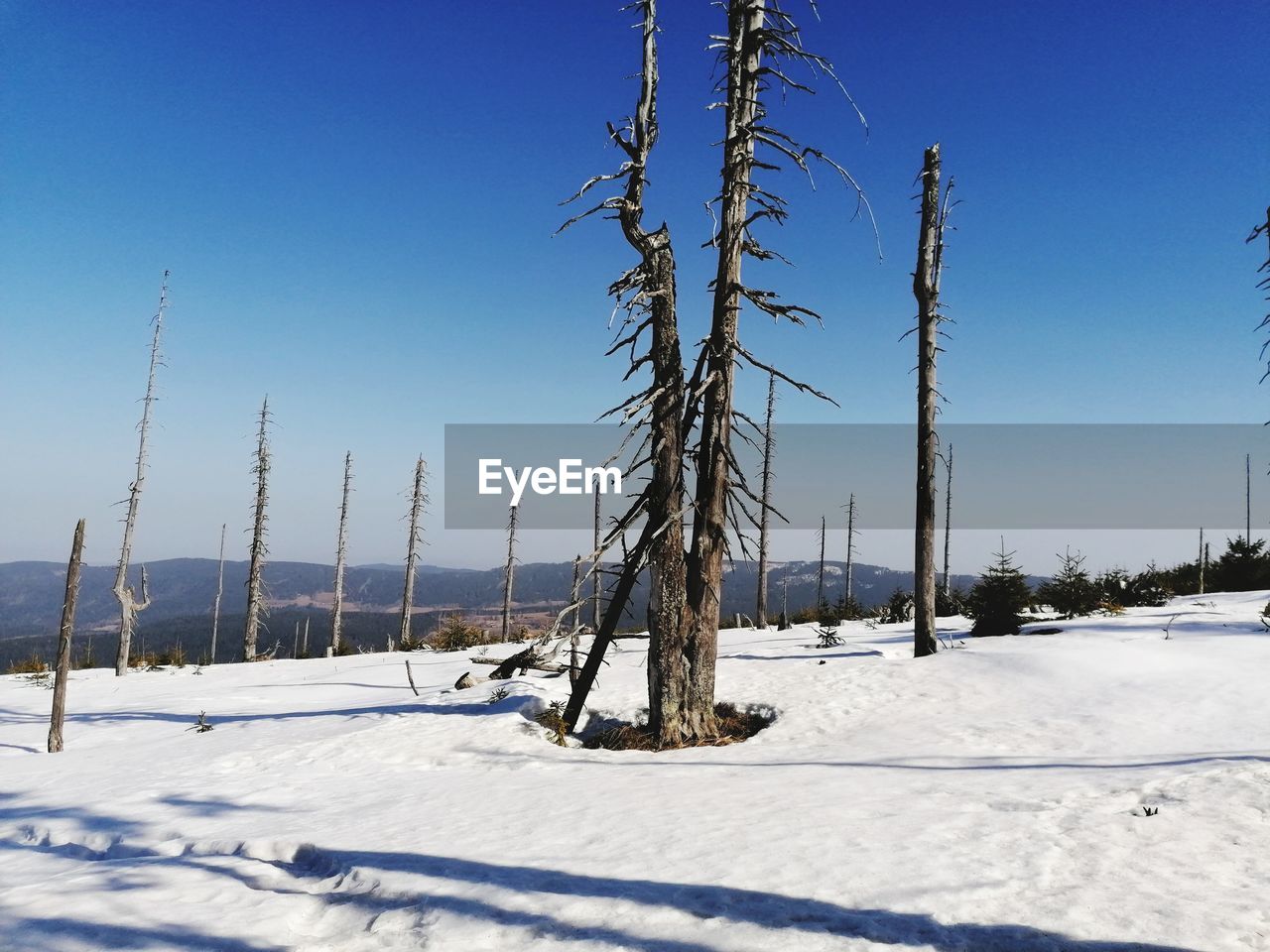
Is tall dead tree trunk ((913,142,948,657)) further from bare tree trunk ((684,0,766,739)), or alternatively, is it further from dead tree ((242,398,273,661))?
dead tree ((242,398,273,661))

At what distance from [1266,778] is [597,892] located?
18.0 feet

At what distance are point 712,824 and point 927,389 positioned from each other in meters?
10.8

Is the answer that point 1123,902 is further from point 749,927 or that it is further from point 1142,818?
point 749,927

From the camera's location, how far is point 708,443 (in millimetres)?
9102

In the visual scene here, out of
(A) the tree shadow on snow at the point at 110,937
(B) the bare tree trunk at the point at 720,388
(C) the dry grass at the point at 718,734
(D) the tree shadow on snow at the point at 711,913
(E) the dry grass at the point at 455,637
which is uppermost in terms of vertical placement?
(B) the bare tree trunk at the point at 720,388

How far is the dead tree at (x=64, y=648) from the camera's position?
1054cm

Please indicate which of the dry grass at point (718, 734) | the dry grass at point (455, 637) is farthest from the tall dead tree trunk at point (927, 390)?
the dry grass at point (455, 637)

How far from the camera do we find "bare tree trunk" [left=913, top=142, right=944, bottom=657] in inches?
508

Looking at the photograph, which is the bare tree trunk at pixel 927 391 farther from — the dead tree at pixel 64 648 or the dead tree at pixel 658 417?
the dead tree at pixel 64 648

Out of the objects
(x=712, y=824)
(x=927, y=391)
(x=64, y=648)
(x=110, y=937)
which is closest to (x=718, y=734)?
→ (x=712, y=824)

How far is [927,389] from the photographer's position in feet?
44.2

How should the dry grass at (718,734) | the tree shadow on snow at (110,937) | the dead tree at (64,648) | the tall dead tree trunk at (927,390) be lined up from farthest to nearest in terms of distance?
1. the tall dead tree trunk at (927,390)
2. the dead tree at (64,648)
3. the dry grass at (718,734)
4. the tree shadow on snow at (110,937)

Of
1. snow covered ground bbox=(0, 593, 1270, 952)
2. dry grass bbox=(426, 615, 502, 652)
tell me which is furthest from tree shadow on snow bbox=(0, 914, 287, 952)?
dry grass bbox=(426, 615, 502, 652)

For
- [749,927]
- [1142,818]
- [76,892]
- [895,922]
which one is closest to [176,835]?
[76,892]
